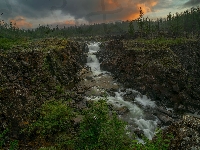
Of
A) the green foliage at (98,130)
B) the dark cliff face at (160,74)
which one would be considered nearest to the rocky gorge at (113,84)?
the dark cliff face at (160,74)

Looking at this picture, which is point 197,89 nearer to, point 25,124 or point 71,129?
point 71,129

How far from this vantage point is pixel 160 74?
42.8 meters

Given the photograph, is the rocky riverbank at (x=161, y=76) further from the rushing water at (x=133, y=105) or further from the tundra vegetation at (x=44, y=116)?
the tundra vegetation at (x=44, y=116)

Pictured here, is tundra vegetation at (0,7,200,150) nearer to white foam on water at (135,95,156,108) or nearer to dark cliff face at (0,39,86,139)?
dark cliff face at (0,39,86,139)

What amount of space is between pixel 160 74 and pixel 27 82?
2671cm

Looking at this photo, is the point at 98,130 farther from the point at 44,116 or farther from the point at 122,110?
the point at 122,110

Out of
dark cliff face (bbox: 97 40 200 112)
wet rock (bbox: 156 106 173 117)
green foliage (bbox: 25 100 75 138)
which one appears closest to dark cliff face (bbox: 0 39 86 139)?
green foliage (bbox: 25 100 75 138)

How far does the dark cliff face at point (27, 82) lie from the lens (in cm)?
2142

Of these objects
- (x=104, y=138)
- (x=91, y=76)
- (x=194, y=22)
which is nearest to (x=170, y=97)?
(x=91, y=76)

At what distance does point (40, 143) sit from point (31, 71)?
457 inches

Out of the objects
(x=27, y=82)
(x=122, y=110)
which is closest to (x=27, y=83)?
(x=27, y=82)

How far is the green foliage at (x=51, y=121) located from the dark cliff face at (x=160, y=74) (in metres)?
21.9

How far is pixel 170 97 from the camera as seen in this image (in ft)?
132

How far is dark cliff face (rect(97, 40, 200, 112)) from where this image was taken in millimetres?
40625
